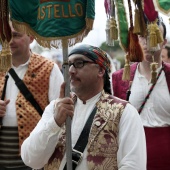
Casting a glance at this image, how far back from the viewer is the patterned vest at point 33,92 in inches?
179

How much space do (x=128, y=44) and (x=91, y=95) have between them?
0.47 metres

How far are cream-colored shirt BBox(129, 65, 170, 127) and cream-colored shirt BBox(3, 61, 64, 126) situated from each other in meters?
0.61

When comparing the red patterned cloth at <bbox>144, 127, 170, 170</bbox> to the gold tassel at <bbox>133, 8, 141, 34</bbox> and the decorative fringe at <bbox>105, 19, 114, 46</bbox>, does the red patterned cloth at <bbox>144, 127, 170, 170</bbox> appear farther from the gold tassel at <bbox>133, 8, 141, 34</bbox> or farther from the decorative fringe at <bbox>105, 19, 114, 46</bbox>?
the gold tassel at <bbox>133, 8, 141, 34</bbox>

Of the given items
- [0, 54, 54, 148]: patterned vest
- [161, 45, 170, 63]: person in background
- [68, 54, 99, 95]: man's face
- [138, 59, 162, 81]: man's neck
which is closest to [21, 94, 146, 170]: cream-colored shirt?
[68, 54, 99, 95]: man's face

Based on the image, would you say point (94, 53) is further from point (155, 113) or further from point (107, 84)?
point (155, 113)

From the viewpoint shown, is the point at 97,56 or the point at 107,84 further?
the point at 107,84

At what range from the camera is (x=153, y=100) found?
4.64 meters

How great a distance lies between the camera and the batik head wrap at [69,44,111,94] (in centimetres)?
379

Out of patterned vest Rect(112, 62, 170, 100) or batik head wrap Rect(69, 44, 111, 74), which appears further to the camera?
patterned vest Rect(112, 62, 170, 100)

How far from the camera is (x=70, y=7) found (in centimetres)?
347

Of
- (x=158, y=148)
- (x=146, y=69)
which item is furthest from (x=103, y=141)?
(x=146, y=69)

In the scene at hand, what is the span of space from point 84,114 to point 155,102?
1.09 metres

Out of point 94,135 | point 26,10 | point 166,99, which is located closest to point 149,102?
point 166,99

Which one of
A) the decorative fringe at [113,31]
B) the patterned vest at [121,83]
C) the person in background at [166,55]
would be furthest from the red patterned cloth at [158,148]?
the person in background at [166,55]
